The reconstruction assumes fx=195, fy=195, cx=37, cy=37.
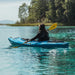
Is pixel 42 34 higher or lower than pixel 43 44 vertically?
higher

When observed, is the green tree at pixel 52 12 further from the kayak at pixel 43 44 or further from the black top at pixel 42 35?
the black top at pixel 42 35

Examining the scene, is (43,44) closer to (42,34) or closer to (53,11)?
(42,34)

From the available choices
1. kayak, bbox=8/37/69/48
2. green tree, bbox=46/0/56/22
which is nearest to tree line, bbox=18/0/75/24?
green tree, bbox=46/0/56/22

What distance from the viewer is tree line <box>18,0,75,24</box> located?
187ft

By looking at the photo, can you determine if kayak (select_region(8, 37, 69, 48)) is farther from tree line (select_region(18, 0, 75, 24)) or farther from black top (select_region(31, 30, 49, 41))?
tree line (select_region(18, 0, 75, 24))

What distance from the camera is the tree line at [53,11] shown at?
187ft

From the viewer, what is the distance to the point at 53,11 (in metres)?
62.0

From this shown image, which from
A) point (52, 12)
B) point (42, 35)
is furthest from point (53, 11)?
point (42, 35)

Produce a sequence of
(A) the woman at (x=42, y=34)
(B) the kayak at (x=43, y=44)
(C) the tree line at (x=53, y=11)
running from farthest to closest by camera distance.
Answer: (C) the tree line at (x=53, y=11) → (A) the woman at (x=42, y=34) → (B) the kayak at (x=43, y=44)

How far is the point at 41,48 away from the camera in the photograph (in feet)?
40.4

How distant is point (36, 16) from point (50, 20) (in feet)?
24.6

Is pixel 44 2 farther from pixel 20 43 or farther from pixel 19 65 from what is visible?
pixel 19 65

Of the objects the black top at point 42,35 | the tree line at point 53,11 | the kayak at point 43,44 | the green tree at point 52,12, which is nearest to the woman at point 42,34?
the black top at point 42,35

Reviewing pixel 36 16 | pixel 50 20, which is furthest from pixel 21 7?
pixel 50 20
